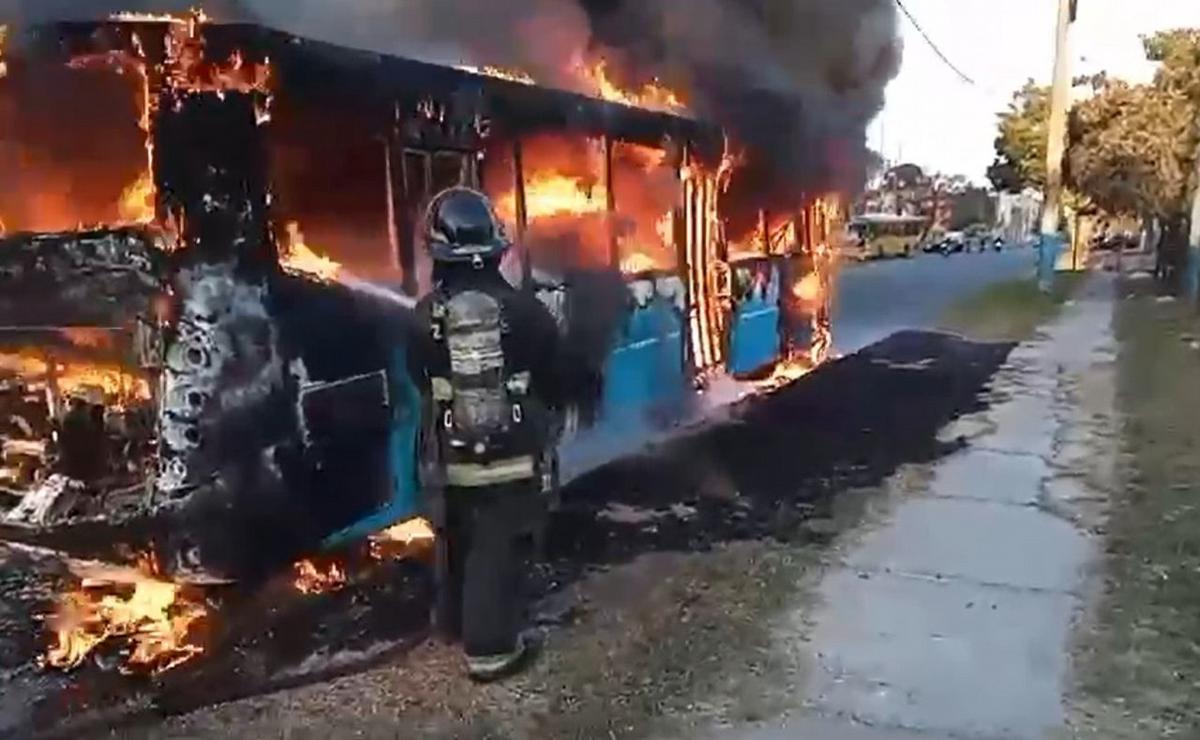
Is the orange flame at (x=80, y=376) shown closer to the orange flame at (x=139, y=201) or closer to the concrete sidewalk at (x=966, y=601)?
the orange flame at (x=139, y=201)

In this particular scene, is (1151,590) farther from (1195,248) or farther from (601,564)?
(1195,248)

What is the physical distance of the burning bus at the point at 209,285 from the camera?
4344 mm

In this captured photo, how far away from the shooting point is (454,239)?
13.6ft

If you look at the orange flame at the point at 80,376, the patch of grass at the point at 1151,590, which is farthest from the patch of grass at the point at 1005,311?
the orange flame at the point at 80,376

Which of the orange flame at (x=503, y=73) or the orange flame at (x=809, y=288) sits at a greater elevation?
the orange flame at (x=503, y=73)

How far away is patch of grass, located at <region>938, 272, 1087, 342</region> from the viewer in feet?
56.3

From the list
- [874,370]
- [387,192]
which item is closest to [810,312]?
[874,370]

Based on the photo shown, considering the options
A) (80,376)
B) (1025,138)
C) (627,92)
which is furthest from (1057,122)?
(80,376)

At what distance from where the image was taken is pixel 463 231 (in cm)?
414

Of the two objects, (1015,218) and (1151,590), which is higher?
(1151,590)

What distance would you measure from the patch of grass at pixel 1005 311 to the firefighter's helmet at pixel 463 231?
12.8 meters

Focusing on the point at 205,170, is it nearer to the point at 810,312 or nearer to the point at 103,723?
the point at 103,723

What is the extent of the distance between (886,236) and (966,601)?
4521 centimetres

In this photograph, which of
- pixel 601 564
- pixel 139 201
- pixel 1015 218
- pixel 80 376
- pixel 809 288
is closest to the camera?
pixel 139 201
